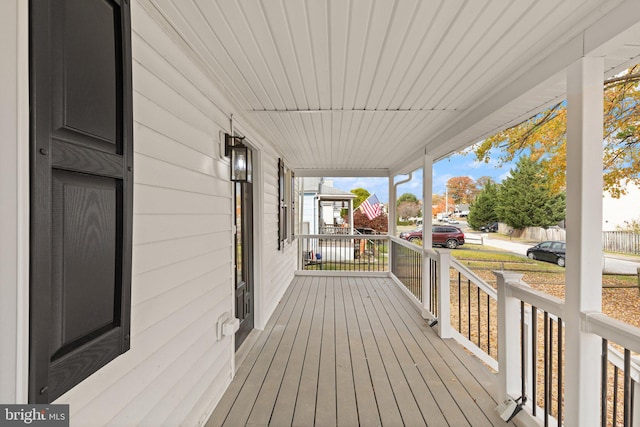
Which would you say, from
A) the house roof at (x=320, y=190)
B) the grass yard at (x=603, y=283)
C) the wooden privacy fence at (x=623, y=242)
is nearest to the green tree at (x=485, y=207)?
the grass yard at (x=603, y=283)

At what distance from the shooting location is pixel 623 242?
2.61 metres

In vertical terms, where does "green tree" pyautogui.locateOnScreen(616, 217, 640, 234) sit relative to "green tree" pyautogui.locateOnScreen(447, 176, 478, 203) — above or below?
below

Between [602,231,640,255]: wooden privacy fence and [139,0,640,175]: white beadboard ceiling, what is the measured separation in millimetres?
1335

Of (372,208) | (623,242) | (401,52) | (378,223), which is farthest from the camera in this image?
(378,223)

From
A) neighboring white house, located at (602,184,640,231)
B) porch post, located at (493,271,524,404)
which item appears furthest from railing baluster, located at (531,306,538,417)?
neighboring white house, located at (602,184,640,231)

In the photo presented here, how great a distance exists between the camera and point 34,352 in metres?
0.72

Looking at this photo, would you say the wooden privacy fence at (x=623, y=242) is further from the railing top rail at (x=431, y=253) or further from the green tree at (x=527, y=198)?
the railing top rail at (x=431, y=253)

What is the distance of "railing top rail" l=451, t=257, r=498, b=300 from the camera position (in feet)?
10.2

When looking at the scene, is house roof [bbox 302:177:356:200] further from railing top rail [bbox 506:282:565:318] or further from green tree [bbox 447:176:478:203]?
railing top rail [bbox 506:282:565:318]

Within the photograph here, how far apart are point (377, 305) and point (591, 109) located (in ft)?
11.8

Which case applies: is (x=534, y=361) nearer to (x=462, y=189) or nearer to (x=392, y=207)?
(x=462, y=189)

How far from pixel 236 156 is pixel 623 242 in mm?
3583

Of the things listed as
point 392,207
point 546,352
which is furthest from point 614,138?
point 392,207

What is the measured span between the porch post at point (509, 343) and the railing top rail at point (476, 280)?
103 cm
